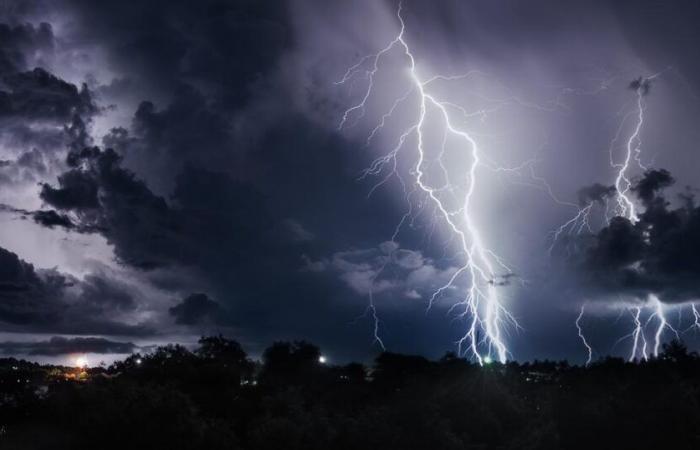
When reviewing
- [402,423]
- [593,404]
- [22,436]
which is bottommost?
[22,436]

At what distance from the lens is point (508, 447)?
20.0m

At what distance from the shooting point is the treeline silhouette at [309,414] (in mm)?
13531

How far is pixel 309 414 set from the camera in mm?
17391

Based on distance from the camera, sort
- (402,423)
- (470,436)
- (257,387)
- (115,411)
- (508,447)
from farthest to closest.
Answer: (257,387), (470,436), (508,447), (402,423), (115,411)

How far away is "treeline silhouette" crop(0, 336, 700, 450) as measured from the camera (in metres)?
13.5

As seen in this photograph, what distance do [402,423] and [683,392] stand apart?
9.50 m

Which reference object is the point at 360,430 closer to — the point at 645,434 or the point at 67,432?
the point at 67,432

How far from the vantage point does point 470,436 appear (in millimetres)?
21422

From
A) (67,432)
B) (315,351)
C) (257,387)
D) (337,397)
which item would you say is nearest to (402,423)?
(257,387)

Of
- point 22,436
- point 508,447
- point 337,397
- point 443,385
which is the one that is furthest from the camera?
point 337,397

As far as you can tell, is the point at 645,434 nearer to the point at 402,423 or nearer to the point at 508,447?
the point at 508,447

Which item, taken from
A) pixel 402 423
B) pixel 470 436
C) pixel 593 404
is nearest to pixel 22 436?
pixel 402 423

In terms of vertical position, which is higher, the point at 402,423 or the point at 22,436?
the point at 402,423

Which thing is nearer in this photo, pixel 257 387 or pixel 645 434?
pixel 645 434
